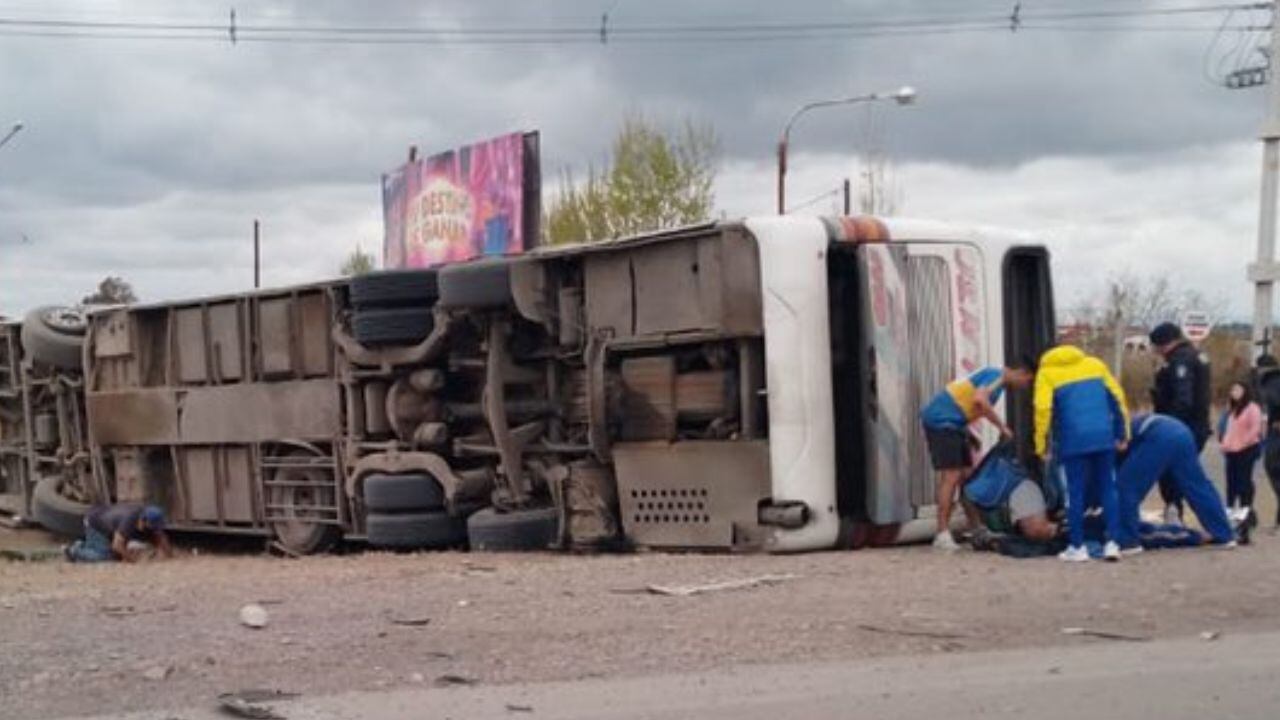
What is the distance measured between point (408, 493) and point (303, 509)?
1863 millimetres

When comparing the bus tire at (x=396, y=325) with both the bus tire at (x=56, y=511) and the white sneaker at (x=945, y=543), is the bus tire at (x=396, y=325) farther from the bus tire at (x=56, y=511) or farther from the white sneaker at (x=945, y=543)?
the bus tire at (x=56, y=511)

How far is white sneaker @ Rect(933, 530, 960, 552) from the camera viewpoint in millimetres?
10126

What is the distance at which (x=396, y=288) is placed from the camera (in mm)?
11531

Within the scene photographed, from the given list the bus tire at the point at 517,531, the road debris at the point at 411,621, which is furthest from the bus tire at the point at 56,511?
the road debris at the point at 411,621

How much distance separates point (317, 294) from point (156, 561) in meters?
2.83

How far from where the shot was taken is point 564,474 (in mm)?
10727

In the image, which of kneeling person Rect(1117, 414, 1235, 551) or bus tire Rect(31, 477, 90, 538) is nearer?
kneeling person Rect(1117, 414, 1235, 551)

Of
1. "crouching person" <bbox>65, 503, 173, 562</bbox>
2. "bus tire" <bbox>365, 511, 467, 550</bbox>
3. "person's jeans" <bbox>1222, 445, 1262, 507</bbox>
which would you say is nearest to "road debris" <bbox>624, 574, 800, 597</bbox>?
"bus tire" <bbox>365, 511, 467, 550</bbox>

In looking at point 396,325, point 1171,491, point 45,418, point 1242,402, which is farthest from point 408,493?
point 1242,402

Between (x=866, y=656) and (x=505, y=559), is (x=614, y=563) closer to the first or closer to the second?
(x=505, y=559)

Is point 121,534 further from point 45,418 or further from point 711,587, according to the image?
point 711,587

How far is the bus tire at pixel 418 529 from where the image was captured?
11453mm

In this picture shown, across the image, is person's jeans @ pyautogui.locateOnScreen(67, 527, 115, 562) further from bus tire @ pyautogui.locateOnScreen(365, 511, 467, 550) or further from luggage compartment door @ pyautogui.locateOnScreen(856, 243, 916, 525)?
luggage compartment door @ pyautogui.locateOnScreen(856, 243, 916, 525)

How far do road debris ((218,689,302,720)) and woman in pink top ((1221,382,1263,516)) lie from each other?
29.1 ft
